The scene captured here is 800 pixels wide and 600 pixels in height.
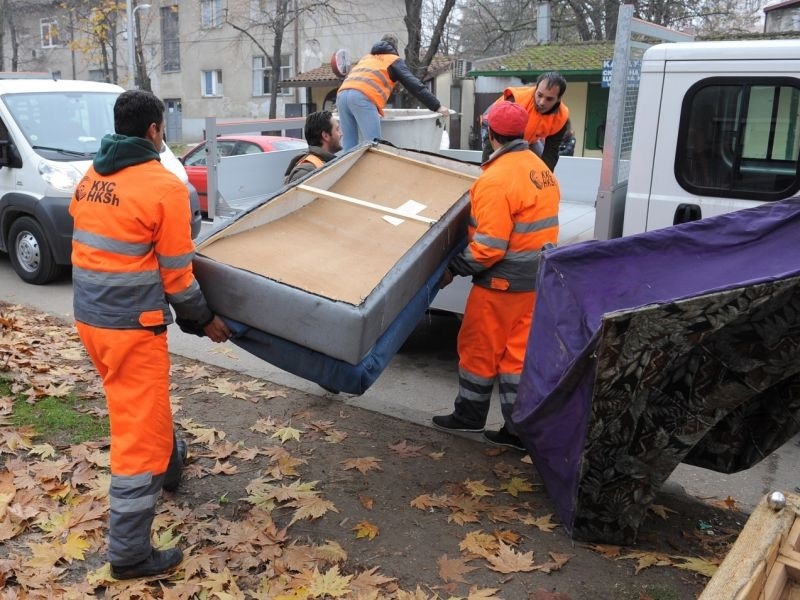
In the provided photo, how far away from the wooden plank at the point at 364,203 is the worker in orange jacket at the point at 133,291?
1.06 m

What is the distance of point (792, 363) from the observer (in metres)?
2.79

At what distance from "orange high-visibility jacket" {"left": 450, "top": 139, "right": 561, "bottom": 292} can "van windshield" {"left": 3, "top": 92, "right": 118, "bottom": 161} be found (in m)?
5.93

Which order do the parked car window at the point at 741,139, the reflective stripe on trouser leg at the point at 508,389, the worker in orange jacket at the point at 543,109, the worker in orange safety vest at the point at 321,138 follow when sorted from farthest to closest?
the worker in orange jacket at the point at 543,109 < the worker in orange safety vest at the point at 321,138 < the reflective stripe on trouser leg at the point at 508,389 < the parked car window at the point at 741,139

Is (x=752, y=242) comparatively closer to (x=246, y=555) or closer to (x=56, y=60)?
(x=246, y=555)

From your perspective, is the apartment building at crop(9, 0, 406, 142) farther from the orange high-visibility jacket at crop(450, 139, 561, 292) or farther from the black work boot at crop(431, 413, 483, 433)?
the orange high-visibility jacket at crop(450, 139, 561, 292)

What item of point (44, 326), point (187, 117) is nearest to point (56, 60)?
point (187, 117)

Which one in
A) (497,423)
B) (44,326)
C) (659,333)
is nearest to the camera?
(659,333)

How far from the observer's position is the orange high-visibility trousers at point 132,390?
3021 mm

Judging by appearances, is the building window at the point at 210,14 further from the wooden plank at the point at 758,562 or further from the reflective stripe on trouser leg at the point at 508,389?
the wooden plank at the point at 758,562

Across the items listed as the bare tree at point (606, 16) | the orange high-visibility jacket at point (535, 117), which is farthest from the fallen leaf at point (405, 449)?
the bare tree at point (606, 16)

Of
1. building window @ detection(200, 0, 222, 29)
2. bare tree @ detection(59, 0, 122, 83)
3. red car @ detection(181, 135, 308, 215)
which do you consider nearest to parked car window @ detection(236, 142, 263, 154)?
red car @ detection(181, 135, 308, 215)

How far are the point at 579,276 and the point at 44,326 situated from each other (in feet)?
16.6

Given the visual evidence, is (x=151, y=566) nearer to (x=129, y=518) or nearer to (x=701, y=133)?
(x=129, y=518)

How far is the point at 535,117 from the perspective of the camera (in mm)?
→ 5539
